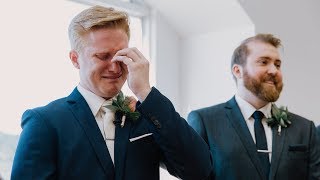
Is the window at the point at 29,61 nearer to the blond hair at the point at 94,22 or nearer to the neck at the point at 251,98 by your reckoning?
the neck at the point at 251,98

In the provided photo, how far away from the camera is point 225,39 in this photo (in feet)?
12.6

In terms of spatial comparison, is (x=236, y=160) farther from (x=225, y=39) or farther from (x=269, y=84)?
(x=225, y=39)

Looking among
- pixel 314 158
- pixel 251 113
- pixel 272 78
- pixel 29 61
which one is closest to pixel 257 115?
pixel 251 113

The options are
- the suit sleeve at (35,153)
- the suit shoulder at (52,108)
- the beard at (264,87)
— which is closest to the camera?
the suit sleeve at (35,153)

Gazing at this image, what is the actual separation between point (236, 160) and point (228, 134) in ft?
0.51

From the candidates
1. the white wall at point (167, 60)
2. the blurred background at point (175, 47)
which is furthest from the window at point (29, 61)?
the white wall at point (167, 60)

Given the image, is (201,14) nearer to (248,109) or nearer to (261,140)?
(248,109)

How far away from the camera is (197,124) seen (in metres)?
2.51

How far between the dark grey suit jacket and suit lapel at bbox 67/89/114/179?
98 cm

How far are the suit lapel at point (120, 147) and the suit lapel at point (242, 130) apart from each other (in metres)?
0.95

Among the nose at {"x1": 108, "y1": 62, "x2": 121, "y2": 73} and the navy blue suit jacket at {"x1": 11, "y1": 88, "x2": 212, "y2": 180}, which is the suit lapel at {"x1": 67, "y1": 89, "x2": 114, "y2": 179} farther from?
the nose at {"x1": 108, "y1": 62, "x2": 121, "y2": 73}

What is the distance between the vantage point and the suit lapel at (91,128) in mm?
1521

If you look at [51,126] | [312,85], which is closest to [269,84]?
[51,126]

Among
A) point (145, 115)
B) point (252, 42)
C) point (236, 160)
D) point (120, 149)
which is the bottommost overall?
point (236, 160)
